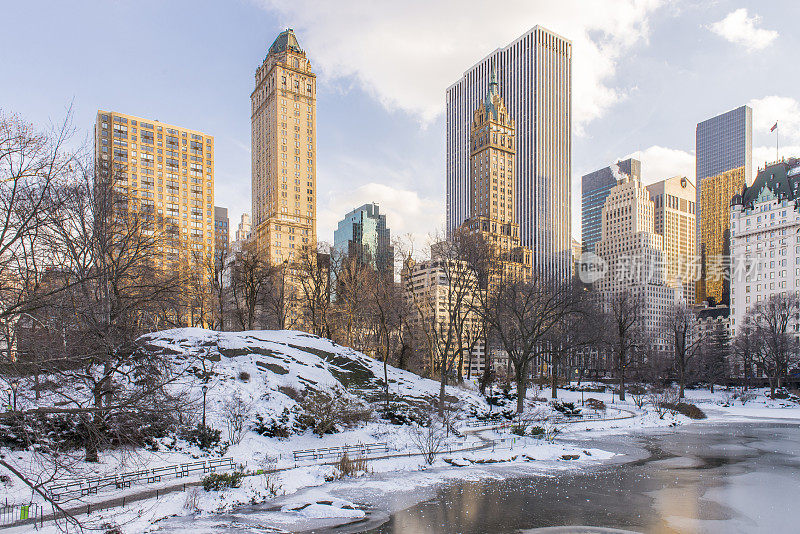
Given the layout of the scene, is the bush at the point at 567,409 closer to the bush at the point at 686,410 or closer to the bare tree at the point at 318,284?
the bush at the point at 686,410

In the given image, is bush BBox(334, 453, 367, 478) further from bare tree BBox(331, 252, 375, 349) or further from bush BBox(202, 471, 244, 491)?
bare tree BBox(331, 252, 375, 349)

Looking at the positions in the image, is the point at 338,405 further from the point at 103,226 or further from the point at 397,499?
the point at 103,226

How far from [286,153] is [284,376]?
14740 cm

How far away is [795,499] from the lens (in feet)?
67.3

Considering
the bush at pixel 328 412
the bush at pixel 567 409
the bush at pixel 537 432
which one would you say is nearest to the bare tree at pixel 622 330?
the bush at pixel 567 409

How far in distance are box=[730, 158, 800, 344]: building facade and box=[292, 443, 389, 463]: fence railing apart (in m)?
130

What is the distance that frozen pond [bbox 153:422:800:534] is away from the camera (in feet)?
54.5

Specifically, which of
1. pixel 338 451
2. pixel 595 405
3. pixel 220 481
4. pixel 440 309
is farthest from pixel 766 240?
pixel 220 481

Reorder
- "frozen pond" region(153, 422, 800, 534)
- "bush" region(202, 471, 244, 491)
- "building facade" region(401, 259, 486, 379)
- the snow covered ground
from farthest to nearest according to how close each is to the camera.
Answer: "building facade" region(401, 259, 486, 379)
"bush" region(202, 471, 244, 491)
the snow covered ground
"frozen pond" region(153, 422, 800, 534)

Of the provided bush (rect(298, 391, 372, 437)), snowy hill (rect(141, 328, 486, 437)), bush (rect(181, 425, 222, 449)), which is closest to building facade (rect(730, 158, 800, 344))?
snowy hill (rect(141, 328, 486, 437))

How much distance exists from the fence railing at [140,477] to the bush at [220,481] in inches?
67.2

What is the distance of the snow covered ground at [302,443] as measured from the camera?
60.1 ft

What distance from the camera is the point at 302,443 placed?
28875 mm

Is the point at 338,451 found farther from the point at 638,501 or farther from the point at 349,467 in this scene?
the point at 638,501
